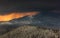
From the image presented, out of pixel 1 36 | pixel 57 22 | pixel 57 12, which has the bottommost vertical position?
pixel 1 36

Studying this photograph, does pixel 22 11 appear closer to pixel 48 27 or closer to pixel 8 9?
pixel 8 9

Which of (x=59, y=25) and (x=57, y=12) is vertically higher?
(x=57, y=12)

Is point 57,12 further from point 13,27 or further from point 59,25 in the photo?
point 13,27

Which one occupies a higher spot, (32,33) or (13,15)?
(13,15)

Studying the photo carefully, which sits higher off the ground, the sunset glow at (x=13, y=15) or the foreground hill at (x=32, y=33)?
the sunset glow at (x=13, y=15)

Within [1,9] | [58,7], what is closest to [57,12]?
[58,7]

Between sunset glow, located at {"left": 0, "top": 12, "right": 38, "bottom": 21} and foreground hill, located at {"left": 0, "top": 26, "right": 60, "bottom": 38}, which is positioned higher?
sunset glow, located at {"left": 0, "top": 12, "right": 38, "bottom": 21}
